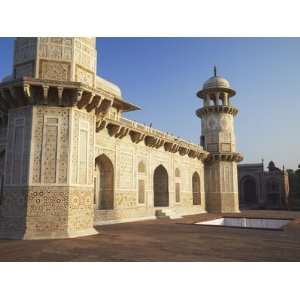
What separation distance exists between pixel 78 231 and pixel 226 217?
38.5 feet

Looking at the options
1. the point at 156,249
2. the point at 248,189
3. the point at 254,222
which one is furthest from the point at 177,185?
the point at 248,189

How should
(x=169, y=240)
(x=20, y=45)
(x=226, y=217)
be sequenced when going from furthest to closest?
(x=226, y=217) → (x=20, y=45) → (x=169, y=240)

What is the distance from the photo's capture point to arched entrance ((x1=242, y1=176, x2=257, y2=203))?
127 feet

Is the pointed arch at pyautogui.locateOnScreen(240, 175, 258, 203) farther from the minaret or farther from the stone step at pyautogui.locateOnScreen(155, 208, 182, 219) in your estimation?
the stone step at pyautogui.locateOnScreen(155, 208, 182, 219)

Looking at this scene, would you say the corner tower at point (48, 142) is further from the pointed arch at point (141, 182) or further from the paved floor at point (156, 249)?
the pointed arch at point (141, 182)

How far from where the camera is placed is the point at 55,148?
345 inches

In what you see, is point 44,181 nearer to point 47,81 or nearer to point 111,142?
point 47,81

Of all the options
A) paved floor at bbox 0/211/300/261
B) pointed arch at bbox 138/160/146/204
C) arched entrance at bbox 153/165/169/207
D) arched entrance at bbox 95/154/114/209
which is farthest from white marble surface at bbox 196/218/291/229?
paved floor at bbox 0/211/300/261

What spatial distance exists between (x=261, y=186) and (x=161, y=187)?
23.5 metres

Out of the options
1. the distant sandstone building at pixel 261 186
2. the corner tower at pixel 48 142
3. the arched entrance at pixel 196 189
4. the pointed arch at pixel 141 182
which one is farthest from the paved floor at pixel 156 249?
the distant sandstone building at pixel 261 186

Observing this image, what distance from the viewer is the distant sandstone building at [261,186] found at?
122ft

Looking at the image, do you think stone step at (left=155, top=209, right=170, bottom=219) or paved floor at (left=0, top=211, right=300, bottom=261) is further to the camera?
stone step at (left=155, top=209, right=170, bottom=219)

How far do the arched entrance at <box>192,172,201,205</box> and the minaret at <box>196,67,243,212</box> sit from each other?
101 centimetres
